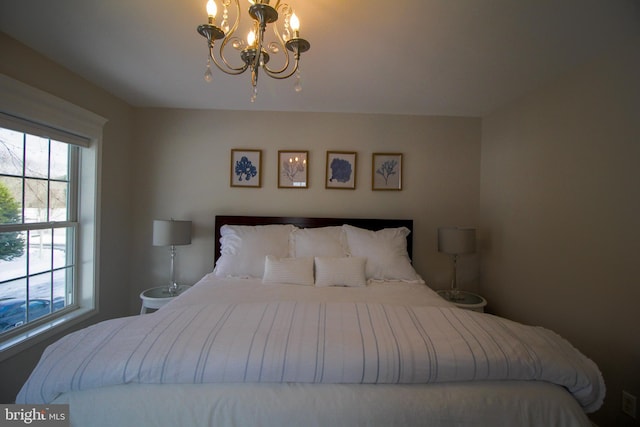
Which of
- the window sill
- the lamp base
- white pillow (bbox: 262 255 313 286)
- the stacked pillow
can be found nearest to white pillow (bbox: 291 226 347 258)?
the stacked pillow

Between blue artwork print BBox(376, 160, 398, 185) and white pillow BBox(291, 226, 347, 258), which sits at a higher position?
blue artwork print BBox(376, 160, 398, 185)

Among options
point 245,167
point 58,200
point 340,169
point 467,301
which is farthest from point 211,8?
point 467,301

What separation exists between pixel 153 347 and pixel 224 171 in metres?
2.00

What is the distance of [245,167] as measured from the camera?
2.76 meters

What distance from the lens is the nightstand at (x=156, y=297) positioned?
233cm

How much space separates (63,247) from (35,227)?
32cm

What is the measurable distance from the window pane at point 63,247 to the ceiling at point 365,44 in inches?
48.9

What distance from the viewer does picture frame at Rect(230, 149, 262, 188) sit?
2758mm

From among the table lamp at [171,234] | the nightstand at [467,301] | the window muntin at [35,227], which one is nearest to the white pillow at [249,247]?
the table lamp at [171,234]

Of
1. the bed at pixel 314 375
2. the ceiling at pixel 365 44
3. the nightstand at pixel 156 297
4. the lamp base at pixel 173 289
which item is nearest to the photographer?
the bed at pixel 314 375

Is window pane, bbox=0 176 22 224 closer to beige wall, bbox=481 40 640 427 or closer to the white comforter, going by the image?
the white comforter

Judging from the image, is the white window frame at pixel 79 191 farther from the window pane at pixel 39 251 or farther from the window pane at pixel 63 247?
the window pane at pixel 39 251

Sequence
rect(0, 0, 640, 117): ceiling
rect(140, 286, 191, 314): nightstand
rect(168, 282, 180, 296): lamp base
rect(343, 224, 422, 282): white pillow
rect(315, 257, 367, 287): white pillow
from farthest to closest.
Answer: rect(168, 282, 180, 296): lamp base, rect(140, 286, 191, 314): nightstand, rect(343, 224, 422, 282): white pillow, rect(315, 257, 367, 287): white pillow, rect(0, 0, 640, 117): ceiling

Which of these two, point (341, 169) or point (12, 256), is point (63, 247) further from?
point (341, 169)
